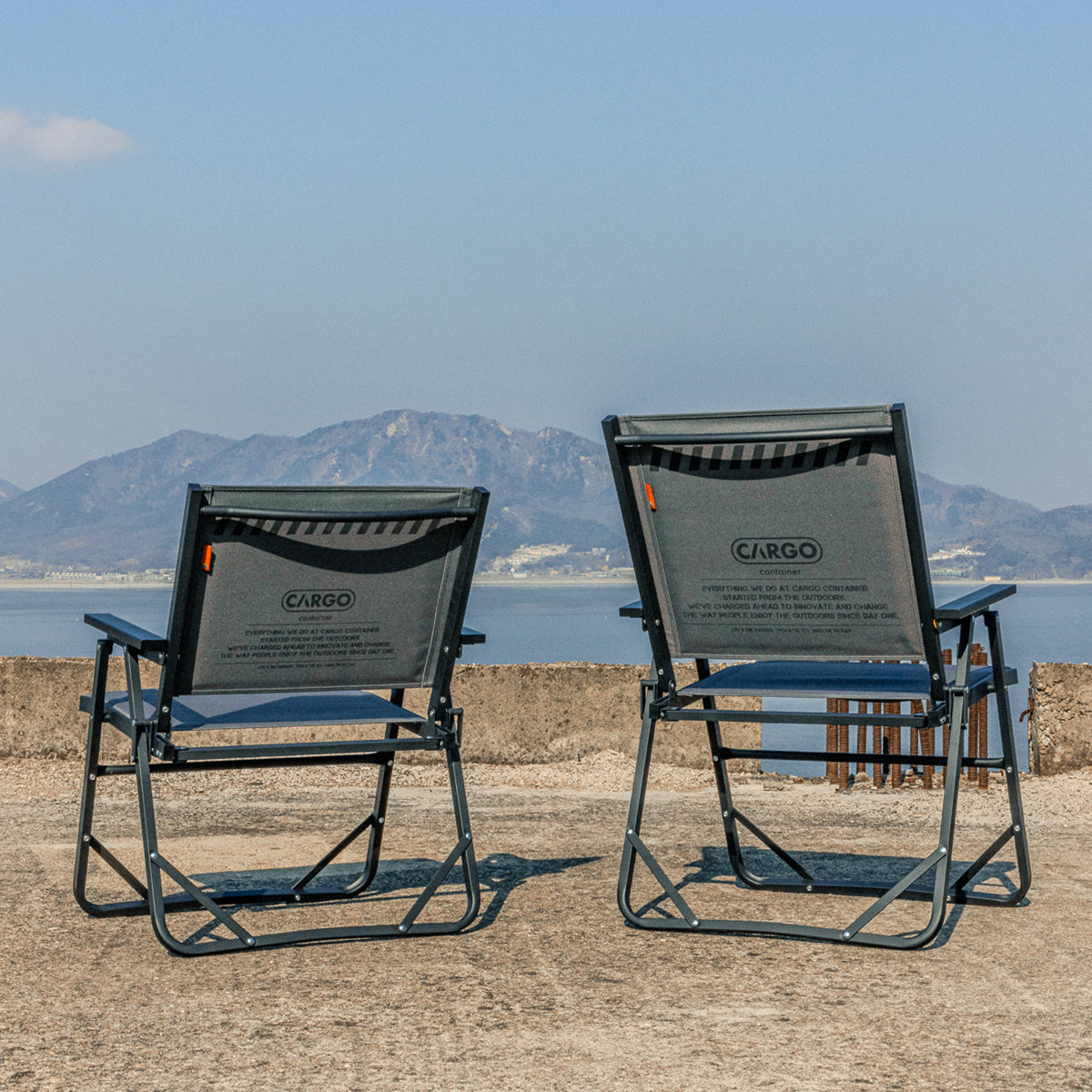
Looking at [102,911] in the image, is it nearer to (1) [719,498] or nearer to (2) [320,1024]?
(2) [320,1024]

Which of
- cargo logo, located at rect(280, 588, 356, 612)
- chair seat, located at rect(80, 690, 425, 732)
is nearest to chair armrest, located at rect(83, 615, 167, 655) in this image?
chair seat, located at rect(80, 690, 425, 732)

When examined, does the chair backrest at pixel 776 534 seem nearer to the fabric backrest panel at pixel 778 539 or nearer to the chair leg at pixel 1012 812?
the fabric backrest panel at pixel 778 539

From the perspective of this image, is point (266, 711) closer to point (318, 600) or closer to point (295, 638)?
point (295, 638)

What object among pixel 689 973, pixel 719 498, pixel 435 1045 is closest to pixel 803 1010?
pixel 689 973

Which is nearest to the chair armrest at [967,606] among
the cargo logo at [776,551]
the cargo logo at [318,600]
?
the cargo logo at [776,551]

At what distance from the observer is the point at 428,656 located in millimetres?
4145

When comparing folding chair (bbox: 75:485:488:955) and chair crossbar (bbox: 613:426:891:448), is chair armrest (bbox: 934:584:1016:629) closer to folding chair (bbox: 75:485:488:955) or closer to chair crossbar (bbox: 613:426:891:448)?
chair crossbar (bbox: 613:426:891:448)

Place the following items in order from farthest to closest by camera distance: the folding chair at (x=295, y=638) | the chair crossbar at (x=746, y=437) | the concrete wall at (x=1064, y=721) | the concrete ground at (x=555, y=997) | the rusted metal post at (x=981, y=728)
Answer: the concrete wall at (x=1064, y=721), the rusted metal post at (x=981, y=728), the folding chair at (x=295, y=638), the chair crossbar at (x=746, y=437), the concrete ground at (x=555, y=997)

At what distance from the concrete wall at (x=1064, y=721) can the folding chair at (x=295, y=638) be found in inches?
189

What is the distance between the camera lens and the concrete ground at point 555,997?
2.85 m

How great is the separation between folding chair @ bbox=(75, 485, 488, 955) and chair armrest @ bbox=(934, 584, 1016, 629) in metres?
1.31

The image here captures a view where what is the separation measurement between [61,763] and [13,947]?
458 cm

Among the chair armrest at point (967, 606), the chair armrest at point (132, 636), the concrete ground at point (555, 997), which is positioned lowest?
the concrete ground at point (555, 997)

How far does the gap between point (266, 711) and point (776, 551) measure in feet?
4.98
